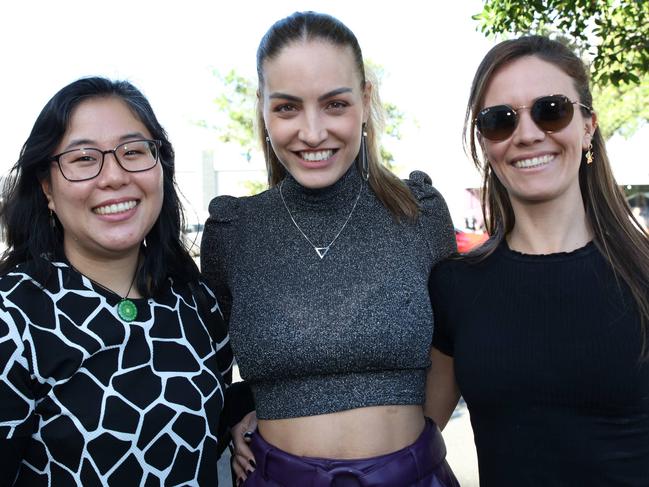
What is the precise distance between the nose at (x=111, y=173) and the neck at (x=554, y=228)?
4.37ft

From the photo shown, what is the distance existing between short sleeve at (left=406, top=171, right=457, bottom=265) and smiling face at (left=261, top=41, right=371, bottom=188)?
0.35 meters

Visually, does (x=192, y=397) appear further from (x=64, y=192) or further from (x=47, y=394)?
(x=64, y=192)

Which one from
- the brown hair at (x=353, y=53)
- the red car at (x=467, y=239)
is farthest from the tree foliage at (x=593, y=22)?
the red car at (x=467, y=239)

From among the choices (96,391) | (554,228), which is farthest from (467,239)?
(96,391)

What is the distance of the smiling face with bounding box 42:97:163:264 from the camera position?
2.01 meters

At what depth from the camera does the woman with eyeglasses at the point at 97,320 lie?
5.98 ft

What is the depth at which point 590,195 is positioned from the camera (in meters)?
2.25

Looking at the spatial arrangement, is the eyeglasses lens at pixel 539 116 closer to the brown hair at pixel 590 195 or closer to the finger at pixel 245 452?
the brown hair at pixel 590 195

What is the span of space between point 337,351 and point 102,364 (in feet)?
2.45

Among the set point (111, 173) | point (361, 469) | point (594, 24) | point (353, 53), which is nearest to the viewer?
point (111, 173)

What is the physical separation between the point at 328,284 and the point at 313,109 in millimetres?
625

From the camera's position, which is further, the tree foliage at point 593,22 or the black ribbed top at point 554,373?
the tree foliage at point 593,22

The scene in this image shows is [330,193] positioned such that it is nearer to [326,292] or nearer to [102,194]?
[326,292]

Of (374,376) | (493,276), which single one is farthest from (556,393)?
(374,376)
